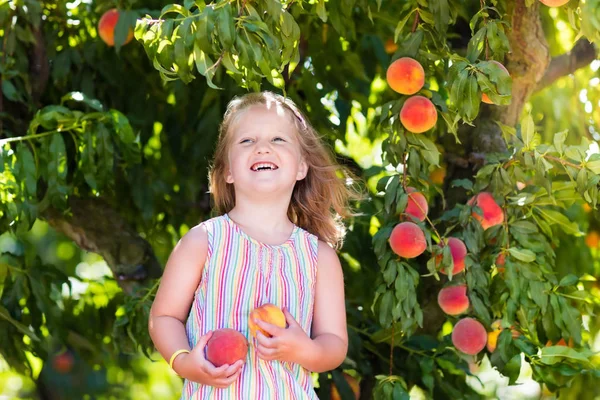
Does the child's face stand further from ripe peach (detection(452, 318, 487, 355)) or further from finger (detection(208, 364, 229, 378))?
ripe peach (detection(452, 318, 487, 355))

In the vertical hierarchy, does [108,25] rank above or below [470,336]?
above

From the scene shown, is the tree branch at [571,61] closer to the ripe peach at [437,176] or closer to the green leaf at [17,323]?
the ripe peach at [437,176]

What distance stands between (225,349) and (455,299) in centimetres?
101

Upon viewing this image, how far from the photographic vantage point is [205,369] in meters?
1.85

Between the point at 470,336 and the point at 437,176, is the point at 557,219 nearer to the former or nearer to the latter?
the point at 470,336

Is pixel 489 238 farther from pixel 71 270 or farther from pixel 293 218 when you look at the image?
pixel 71 270

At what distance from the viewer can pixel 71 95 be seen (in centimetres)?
289

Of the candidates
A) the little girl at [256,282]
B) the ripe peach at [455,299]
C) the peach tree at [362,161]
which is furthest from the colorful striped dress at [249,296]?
the ripe peach at [455,299]

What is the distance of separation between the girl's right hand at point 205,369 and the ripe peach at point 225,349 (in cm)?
1

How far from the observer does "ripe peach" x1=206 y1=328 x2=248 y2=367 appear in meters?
1.86

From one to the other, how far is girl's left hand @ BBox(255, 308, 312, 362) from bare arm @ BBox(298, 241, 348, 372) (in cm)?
11

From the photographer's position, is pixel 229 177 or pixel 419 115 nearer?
pixel 229 177

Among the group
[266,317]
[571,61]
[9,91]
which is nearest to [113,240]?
[9,91]

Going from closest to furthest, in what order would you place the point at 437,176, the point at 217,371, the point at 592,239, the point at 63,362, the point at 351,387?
the point at 217,371 < the point at 351,387 < the point at 437,176 < the point at 592,239 < the point at 63,362
